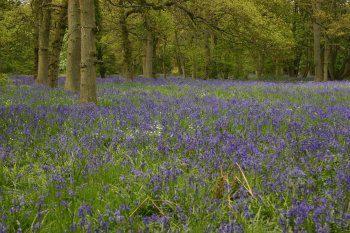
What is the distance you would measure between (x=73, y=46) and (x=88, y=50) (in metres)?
4.05

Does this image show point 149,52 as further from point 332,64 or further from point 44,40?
point 332,64

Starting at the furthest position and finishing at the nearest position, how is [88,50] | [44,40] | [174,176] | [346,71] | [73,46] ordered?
[346,71] < [44,40] < [73,46] < [88,50] < [174,176]

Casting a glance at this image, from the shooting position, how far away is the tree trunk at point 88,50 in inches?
353

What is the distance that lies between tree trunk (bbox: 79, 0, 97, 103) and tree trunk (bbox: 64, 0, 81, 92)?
289 cm

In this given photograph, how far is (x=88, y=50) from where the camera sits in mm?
9062

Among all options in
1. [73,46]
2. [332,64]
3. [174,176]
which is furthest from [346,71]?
[174,176]

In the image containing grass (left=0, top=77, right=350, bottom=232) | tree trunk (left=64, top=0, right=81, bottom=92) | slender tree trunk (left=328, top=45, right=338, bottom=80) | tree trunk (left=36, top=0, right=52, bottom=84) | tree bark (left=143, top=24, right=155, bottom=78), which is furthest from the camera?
slender tree trunk (left=328, top=45, right=338, bottom=80)

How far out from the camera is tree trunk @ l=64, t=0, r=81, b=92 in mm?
11773

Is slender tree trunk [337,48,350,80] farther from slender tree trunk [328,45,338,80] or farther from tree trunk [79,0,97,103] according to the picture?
tree trunk [79,0,97,103]

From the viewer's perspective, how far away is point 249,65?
43562 millimetres

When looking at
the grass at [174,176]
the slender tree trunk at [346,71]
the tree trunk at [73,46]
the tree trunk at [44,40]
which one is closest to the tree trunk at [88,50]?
the grass at [174,176]

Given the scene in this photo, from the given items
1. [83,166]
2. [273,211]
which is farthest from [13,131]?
[273,211]

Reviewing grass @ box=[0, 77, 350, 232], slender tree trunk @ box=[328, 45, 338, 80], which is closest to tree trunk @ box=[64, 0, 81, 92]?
grass @ box=[0, 77, 350, 232]

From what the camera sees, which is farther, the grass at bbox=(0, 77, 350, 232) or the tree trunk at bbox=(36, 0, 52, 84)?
the tree trunk at bbox=(36, 0, 52, 84)
